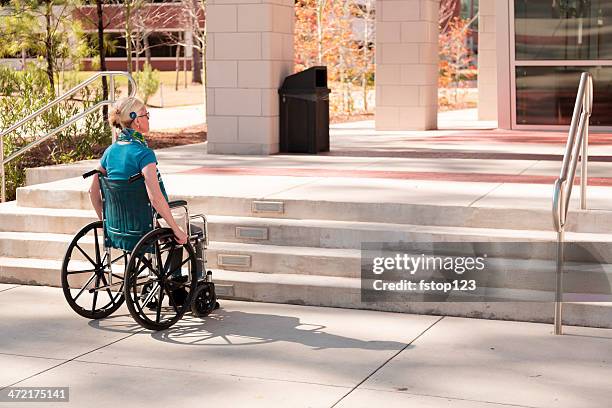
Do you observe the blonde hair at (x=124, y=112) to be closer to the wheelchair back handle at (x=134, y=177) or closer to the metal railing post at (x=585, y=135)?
the wheelchair back handle at (x=134, y=177)

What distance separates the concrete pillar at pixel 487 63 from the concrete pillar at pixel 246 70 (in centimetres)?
1049

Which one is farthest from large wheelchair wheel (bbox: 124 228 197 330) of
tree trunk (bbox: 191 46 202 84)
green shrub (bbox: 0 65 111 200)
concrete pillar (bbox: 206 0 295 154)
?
tree trunk (bbox: 191 46 202 84)

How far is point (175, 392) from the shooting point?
20.1 feet

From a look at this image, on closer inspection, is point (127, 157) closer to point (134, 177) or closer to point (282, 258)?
point (134, 177)

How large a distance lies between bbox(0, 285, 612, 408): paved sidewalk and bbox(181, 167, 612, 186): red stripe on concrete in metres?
3.22

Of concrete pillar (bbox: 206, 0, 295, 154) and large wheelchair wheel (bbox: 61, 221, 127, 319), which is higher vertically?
concrete pillar (bbox: 206, 0, 295, 154)

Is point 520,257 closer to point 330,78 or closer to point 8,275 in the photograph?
point 8,275

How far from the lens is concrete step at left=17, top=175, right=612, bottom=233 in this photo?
851 centimetres

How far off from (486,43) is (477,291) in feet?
57.3

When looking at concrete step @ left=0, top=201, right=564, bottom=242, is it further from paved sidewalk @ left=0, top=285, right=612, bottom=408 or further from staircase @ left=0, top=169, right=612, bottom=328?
paved sidewalk @ left=0, top=285, right=612, bottom=408

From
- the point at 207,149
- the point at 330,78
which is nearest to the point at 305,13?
the point at 330,78

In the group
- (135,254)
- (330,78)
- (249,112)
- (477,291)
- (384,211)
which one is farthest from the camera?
(330,78)

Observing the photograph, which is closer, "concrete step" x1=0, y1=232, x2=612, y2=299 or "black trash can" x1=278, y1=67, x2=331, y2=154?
→ "concrete step" x1=0, y1=232, x2=612, y2=299

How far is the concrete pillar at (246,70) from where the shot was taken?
1399cm
